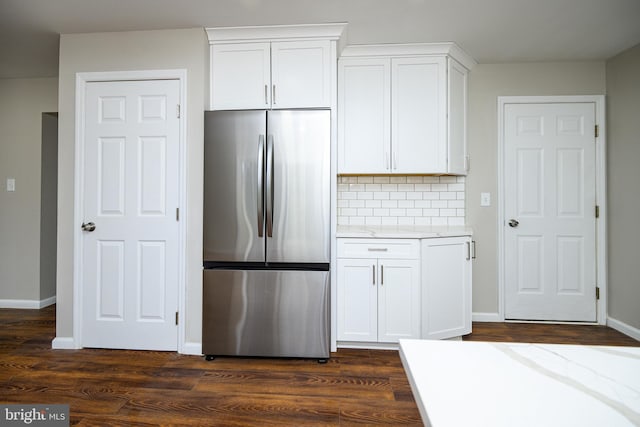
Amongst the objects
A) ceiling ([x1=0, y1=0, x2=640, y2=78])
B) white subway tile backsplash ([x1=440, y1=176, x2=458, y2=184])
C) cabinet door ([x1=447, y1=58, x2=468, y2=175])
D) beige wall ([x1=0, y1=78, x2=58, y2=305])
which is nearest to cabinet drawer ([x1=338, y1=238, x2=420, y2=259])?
cabinet door ([x1=447, y1=58, x2=468, y2=175])

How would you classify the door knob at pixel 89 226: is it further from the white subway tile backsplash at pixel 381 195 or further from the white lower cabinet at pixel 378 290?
the white subway tile backsplash at pixel 381 195

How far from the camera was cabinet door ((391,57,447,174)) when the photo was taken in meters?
3.03

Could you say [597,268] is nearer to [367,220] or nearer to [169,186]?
[367,220]

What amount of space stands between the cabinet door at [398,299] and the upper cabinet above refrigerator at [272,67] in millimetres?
1340

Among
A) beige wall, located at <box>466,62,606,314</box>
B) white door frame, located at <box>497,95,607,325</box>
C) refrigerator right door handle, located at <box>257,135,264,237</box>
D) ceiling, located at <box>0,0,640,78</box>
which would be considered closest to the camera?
ceiling, located at <box>0,0,640,78</box>

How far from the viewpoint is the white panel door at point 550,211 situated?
3330mm

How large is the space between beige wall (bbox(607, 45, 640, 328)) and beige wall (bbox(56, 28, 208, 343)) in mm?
3507

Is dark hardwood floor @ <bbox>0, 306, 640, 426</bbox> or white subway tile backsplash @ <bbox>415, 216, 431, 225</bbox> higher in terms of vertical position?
white subway tile backsplash @ <bbox>415, 216, 431, 225</bbox>

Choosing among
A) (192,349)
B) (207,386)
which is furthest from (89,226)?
(207,386)

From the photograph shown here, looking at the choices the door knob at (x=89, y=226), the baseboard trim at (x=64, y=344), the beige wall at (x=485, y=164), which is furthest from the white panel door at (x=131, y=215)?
the beige wall at (x=485, y=164)

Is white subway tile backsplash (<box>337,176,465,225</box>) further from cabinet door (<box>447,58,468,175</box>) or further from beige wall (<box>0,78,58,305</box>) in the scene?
beige wall (<box>0,78,58,305</box>)

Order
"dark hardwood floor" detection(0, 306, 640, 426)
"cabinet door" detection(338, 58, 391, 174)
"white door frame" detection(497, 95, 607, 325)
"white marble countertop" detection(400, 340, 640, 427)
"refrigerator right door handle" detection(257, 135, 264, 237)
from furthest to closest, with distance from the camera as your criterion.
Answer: "white door frame" detection(497, 95, 607, 325)
"cabinet door" detection(338, 58, 391, 174)
"refrigerator right door handle" detection(257, 135, 264, 237)
"dark hardwood floor" detection(0, 306, 640, 426)
"white marble countertop" detection(400, 340, 640, 427)

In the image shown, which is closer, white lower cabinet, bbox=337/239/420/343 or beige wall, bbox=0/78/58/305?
white lower cabinet, bbox=337/239/420/343

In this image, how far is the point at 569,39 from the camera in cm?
290
